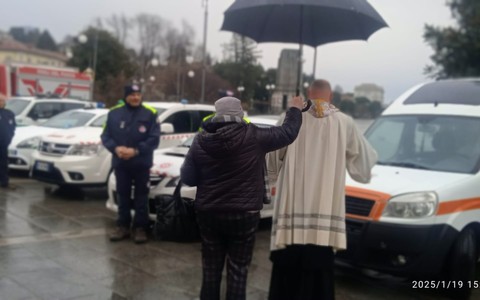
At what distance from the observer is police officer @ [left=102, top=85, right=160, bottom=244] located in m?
5.95

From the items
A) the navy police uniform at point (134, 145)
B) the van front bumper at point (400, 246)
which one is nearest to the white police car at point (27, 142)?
the navy police uniform at point (134, 145)

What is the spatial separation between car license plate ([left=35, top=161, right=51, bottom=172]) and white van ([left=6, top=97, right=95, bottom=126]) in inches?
171

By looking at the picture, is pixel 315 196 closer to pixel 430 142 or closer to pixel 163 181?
pixel 430 142

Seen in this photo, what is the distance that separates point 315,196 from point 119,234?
3.49m

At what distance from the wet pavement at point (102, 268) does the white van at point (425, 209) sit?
47cm

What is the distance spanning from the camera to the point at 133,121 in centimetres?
602

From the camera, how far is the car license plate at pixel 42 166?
27.8 feet

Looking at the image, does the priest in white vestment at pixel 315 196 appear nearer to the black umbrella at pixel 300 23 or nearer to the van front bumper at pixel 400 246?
the black umbrella at pixel 300 23

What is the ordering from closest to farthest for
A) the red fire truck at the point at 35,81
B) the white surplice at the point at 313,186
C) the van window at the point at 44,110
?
the white surplice at the point at 313,186 → the van window at the point at 44,110 → the red fire truck at the point at 35,81

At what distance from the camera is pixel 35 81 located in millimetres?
21812

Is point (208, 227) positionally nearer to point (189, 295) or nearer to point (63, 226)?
point (189, 295)

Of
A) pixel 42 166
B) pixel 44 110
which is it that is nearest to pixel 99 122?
pixel 42 166

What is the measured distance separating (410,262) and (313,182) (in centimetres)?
169

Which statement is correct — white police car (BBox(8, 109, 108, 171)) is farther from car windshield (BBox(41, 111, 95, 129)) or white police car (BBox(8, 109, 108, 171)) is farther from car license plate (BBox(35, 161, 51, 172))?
car license plate (BBox(35, 161, 51, 172))
